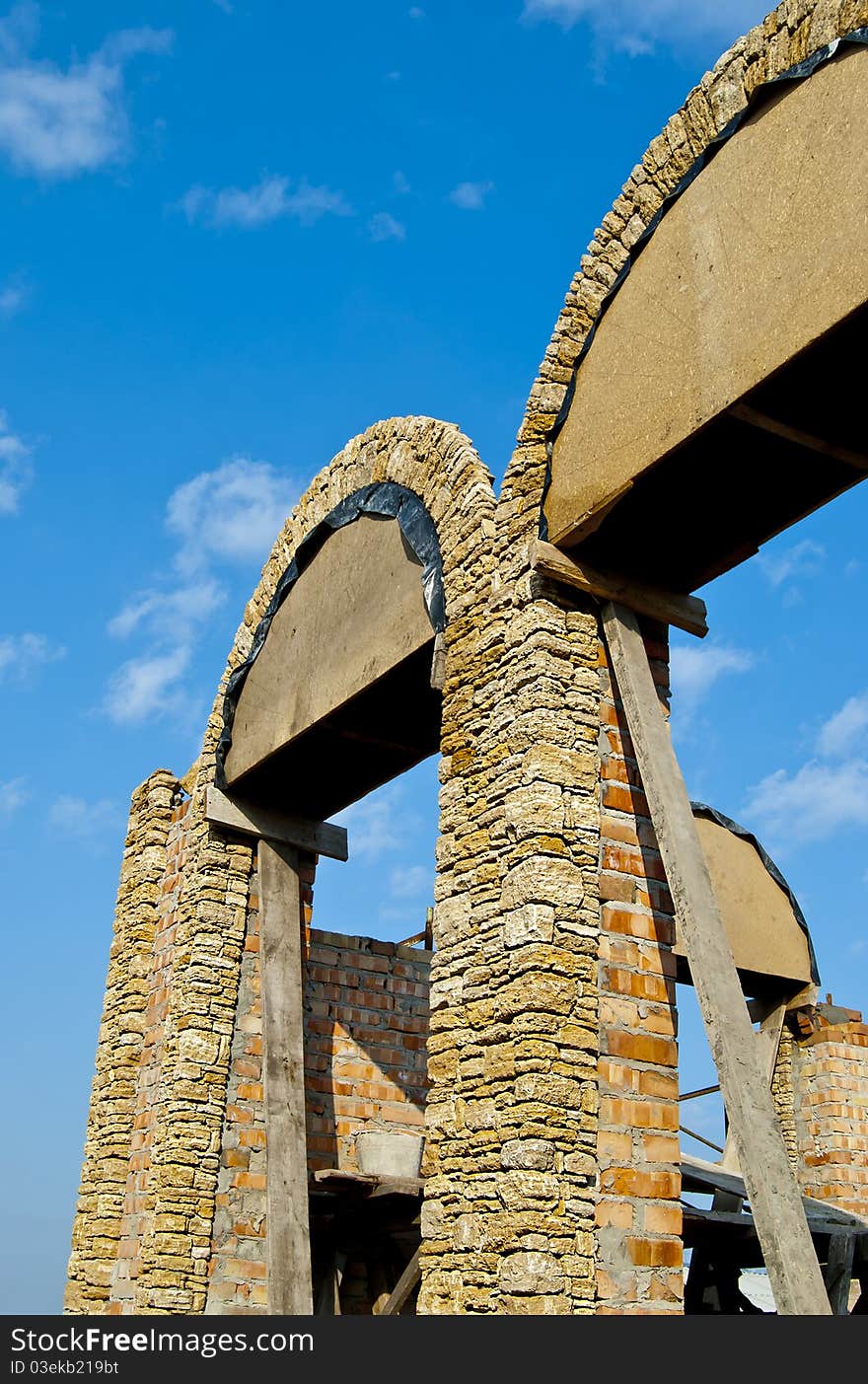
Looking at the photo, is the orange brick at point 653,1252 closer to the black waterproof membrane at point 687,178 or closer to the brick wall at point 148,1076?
the black waterproof membrane at point 687,178

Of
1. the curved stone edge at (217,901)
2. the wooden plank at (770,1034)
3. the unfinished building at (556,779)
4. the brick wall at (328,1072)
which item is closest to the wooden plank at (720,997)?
the unfinished building at (556,779)

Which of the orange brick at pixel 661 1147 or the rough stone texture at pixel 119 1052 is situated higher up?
the rough stone texture at pixel 119 1052

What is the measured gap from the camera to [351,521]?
756cm

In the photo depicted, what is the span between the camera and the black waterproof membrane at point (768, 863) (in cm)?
1023

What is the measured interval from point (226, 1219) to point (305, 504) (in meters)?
4.43

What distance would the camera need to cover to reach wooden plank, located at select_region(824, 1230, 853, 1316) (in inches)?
311

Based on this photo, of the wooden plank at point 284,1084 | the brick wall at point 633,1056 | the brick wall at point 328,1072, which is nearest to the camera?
the brick wall at point 633,1056

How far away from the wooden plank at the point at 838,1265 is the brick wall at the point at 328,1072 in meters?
2.83

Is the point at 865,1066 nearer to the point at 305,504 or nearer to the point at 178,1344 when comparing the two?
the point at 305,504

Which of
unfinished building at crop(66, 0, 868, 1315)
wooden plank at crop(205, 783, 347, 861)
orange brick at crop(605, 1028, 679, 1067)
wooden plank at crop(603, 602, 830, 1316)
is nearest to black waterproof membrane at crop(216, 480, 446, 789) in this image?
unfinished building at crop(66, 0, 868, 1315)

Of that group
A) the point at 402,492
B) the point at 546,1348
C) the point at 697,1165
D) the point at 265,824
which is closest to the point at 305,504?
the point at 402,492

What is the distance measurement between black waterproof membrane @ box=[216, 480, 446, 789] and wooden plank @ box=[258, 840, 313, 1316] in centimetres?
85

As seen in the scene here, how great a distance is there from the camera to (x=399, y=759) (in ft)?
25.9

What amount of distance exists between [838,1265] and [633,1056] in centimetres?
399
